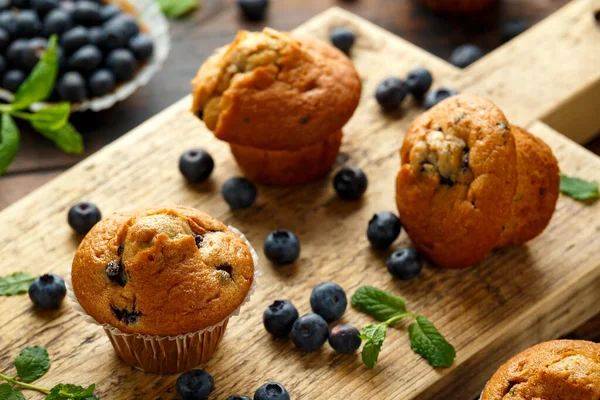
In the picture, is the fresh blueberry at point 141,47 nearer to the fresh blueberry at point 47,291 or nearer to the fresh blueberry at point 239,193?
the fresh blueberry at point 239,193

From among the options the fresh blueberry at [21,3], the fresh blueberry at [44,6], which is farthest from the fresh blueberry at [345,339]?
the fresh blueberry at [21,3]

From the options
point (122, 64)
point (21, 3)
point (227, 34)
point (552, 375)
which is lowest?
point (227, 34)

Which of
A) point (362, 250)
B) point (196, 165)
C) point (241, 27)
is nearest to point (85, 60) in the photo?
point (241, 27)

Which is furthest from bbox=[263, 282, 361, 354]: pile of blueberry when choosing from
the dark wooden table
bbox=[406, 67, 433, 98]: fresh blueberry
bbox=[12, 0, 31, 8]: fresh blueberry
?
bbox=[12, 0, 31, 8]: fresh blueberry

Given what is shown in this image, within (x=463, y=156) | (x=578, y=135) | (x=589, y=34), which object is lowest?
(x=578, y=135)

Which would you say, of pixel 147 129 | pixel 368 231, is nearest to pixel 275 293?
pixel 368 231

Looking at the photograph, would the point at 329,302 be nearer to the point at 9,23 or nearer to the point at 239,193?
the point at 239,193

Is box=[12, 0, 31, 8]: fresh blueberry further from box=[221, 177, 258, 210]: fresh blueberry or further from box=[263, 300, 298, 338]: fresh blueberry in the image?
box=[263, 300, 298, 338]: fresh blueberry

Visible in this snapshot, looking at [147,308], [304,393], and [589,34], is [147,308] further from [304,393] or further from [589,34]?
[589,34]
